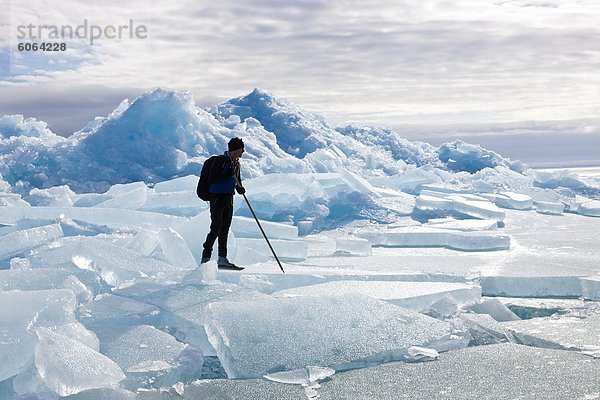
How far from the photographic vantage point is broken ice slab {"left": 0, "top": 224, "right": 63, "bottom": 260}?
562 cm

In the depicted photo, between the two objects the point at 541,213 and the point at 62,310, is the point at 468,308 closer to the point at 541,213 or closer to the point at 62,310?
the point at 62,310

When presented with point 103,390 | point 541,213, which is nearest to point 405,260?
point 103,390

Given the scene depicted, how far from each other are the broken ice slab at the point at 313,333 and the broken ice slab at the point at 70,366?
614 mm

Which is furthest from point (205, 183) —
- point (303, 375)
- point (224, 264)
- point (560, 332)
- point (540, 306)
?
point (540, 306)

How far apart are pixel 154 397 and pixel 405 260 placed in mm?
4189

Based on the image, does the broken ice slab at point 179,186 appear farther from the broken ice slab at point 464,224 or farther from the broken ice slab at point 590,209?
the broken ice slab at point 590,209

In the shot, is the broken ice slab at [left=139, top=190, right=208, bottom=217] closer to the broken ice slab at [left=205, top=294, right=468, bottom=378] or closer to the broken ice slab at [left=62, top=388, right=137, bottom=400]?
the broken ice slab at [left=205, top=294, right=468, bottom=378]

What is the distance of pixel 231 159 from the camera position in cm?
472

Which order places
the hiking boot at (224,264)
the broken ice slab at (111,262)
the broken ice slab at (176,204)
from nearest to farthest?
1. the broken ice slab at (111,262)
2. the hiking boot at (224,264)
3. the broken ice slab at (176,204)

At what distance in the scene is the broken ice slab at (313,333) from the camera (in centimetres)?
330

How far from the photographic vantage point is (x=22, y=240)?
225 inches

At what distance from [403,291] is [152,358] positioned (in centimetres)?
193

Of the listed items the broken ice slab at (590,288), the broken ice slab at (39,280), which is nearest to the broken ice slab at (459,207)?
the broken ice slab at (590,288)

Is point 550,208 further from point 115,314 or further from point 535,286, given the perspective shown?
point 115,314
